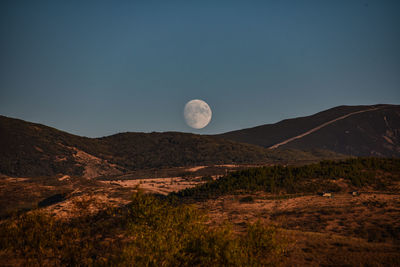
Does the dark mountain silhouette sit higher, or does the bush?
the dark mountain silhouette

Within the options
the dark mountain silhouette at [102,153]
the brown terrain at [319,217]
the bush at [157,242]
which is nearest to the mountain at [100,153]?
the dark mountain silhouette at [102,153]

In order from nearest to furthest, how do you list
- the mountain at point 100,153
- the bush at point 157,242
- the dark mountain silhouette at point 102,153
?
the bush at point 157,242 → the mountain at point 100,153 → the dark mountain silhouette at point 102,153

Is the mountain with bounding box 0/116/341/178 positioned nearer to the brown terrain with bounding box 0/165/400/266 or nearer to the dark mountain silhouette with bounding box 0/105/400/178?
the dark mountain silhouette with bounding box 0/105/400/178

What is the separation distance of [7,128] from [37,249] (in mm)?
151737

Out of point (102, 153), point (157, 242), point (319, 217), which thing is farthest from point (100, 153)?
point (157, 242)

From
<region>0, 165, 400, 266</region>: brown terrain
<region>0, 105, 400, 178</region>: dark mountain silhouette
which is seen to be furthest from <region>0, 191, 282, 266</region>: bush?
<region>0, 105, 400, 178</region>: dark mountain silhouette

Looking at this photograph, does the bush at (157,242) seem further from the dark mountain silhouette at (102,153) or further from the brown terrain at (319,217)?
the dark mountain silhouette at (102,153)

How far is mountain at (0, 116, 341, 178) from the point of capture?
127 meters

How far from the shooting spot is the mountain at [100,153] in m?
127

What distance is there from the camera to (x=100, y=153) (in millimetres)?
161625

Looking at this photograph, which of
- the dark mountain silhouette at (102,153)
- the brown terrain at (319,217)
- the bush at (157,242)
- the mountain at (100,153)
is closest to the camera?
the bush at (157,242)

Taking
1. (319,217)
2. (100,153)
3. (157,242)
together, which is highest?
(100,153)

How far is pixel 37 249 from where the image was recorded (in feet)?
57.9

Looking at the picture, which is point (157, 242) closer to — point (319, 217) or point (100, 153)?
point (319, 217)
